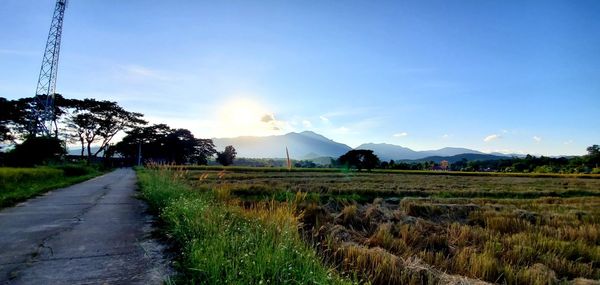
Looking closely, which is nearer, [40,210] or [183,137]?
[40,210]

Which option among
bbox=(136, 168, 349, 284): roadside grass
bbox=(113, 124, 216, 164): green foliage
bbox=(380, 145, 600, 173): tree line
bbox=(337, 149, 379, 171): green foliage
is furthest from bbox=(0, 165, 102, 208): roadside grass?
bbox=(380, 145, 600, 173): tree line

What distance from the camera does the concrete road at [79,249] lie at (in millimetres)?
3947

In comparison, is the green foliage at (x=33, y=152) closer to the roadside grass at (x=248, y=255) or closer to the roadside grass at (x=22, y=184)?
the roadside grass at (x=22, y=184)

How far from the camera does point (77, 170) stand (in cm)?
3022

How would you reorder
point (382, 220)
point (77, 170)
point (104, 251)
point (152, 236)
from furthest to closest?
point (77, 170) < point (382, 220) < point (152, 236) < point (104, 251)

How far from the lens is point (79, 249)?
518cm

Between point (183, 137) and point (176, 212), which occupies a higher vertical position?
point (183, 137)

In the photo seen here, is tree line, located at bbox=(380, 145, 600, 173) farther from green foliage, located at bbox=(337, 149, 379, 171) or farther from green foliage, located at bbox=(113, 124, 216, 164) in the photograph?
green foliage, located at bbox=(113, 124, 216, 164)

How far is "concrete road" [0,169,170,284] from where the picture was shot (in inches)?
155

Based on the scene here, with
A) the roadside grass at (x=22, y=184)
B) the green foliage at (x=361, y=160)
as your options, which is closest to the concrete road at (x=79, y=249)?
the roadside grass at (x=22, y=184)

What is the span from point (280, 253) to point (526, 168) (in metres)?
107

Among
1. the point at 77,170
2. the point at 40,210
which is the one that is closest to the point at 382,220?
the point at 40,210

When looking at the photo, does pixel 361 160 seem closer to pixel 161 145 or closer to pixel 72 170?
pixel 161 145

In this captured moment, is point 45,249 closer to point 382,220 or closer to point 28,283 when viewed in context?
point 28,283
